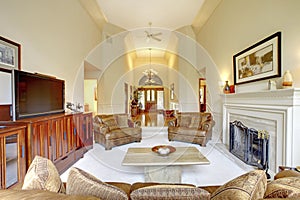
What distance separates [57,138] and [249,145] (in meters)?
3.49

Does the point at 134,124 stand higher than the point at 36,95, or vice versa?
the point at 36,95

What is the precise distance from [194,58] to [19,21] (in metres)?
7.07

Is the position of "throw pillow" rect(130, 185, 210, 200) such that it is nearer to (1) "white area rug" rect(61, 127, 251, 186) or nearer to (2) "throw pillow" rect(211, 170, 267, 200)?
(2) "throw pillow" rect(211, 170, 267, 200)

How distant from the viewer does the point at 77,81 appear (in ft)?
18.5

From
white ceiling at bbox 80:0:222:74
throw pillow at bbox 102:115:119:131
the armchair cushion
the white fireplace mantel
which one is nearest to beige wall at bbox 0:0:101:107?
white ceiling at bbox 80:0:222:74

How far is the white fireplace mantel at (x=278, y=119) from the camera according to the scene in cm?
271

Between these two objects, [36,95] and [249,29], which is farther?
[249,29]

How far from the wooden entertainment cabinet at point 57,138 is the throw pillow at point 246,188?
2.05 metres

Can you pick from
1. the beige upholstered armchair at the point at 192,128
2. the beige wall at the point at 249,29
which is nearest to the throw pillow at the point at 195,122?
the beige upholstered armchair at the point at 192,128

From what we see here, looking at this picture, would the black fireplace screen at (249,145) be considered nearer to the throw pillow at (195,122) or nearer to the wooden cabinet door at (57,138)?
the throw pillow at (195,122)

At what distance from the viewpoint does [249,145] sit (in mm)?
3689

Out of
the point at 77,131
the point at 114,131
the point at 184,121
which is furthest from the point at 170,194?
the point at 184,121

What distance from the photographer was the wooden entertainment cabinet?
238 cm

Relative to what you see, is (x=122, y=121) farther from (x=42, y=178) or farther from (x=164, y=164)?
(x=42, y=178)
